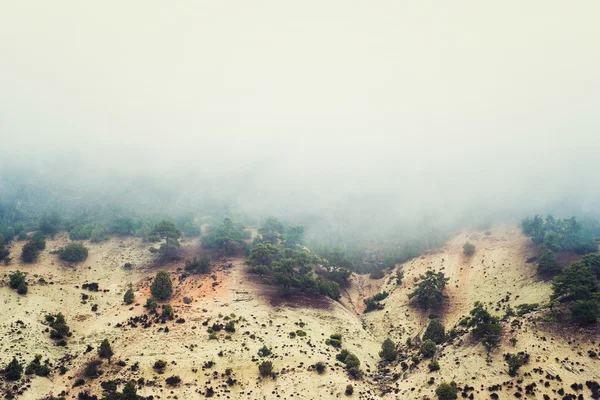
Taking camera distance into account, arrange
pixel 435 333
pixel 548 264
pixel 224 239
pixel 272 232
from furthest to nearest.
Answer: pixel 272 232
pixel 224 239
pixel 548 264
pixel 435 333

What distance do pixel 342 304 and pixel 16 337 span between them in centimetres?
8709

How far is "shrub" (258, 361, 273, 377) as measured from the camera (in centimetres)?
6431

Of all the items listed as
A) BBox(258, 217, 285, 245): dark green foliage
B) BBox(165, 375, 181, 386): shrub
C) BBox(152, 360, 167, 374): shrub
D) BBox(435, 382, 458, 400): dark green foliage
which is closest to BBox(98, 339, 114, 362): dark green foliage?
BBox(152, 360, 167, 374): shrub

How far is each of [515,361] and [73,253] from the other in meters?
131

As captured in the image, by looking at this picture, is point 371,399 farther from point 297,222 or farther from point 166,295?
point 297,222

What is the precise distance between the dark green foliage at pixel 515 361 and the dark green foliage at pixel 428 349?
15.3m

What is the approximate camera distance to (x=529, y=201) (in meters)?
170

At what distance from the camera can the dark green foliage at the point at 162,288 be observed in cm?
9031

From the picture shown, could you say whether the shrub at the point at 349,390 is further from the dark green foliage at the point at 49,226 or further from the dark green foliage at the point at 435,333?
the dark green foliage at the point at 49,226

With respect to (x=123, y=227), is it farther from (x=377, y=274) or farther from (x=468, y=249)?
(x=468, y=249)

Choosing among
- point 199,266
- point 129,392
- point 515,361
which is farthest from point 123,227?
point 515,361

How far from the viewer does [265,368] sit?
64.6 m

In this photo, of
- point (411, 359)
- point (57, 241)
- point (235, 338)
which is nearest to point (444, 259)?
point (411, 359)

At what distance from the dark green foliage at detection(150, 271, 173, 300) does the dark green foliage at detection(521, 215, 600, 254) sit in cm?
12338
